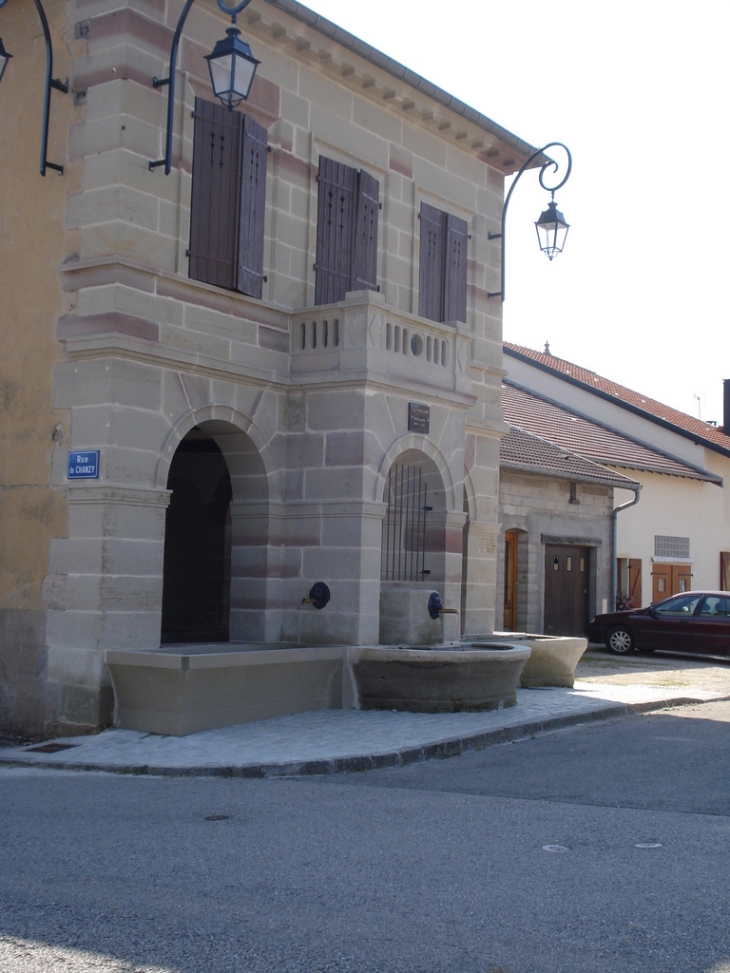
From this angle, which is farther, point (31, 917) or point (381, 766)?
point (381, 766)

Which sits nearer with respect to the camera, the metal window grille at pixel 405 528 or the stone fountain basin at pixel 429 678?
the stone fountain basin at pixel 429 678

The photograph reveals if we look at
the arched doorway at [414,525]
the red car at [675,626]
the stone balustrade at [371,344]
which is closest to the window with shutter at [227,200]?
the stone balustrade at [371,344]

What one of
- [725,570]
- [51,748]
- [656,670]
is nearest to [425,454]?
[51,748]

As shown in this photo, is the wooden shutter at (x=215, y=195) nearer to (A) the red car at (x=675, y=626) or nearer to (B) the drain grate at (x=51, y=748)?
(B) the drain grate at (x=51, y=748)

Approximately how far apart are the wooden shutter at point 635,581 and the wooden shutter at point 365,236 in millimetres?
14136

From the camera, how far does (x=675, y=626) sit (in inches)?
813

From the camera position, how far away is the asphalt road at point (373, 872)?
4273 millimetres

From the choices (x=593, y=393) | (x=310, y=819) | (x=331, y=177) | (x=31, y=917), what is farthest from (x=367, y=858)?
(x=593, y=393)

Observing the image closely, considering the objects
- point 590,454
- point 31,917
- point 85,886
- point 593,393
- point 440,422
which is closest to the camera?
point 31,917

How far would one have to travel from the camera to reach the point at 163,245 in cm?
1077

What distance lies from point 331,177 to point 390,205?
46.4 inches

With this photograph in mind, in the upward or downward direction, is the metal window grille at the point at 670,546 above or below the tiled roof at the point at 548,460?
below

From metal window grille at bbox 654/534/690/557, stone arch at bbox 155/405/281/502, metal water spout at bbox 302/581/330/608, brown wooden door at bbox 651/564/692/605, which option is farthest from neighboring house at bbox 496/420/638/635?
metal water spout at bbox 302/581/330/608

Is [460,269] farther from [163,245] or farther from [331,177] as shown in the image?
[163,245]
